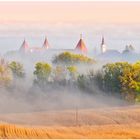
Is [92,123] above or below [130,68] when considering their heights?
below

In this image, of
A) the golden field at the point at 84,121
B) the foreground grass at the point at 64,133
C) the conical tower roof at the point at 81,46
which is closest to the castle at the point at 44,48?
the conical tower roof at the point at 81,46

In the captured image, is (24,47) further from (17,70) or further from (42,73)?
(42,73)

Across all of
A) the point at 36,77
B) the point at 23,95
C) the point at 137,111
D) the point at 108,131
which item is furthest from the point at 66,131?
the point at 36,77

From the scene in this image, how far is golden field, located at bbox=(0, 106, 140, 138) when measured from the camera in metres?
27.8

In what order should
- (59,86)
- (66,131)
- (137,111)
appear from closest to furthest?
(66,131)
(137,111)
(59,86)

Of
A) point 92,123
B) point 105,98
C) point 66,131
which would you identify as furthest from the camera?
point 105,98

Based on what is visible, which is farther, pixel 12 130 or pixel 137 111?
pixel 137 111

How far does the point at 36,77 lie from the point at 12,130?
2357 cm

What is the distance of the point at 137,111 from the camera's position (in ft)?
121

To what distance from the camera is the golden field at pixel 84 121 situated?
2775 cm

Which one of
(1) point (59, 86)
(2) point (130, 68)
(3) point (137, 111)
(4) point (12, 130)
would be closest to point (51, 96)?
(1) point (59, 86)

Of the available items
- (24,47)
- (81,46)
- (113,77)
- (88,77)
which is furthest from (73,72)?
(24,47)

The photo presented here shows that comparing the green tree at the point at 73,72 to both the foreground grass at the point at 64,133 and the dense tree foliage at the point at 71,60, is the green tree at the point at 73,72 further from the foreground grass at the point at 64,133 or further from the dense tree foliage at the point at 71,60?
the foreground grass at the point at 64,133

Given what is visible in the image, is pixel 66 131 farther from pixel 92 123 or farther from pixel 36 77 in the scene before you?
pixel 36 77
